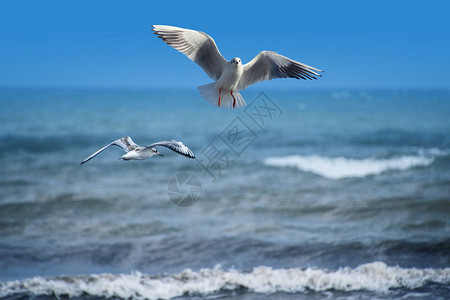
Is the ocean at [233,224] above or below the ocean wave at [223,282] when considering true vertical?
above

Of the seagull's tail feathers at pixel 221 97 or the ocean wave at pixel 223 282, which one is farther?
the ocean wave at pixel 223 282

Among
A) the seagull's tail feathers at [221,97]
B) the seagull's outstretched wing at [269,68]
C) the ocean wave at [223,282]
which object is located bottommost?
the ocean wave at [223,282]

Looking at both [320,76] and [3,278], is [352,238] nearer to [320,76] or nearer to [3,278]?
[3,278]

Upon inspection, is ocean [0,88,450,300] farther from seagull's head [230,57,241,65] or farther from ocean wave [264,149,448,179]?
seagull's head [230,57,241,65]

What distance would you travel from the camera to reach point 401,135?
99.0 ft

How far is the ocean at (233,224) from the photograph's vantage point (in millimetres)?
8445

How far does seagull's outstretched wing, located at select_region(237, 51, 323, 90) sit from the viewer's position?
330 cm
